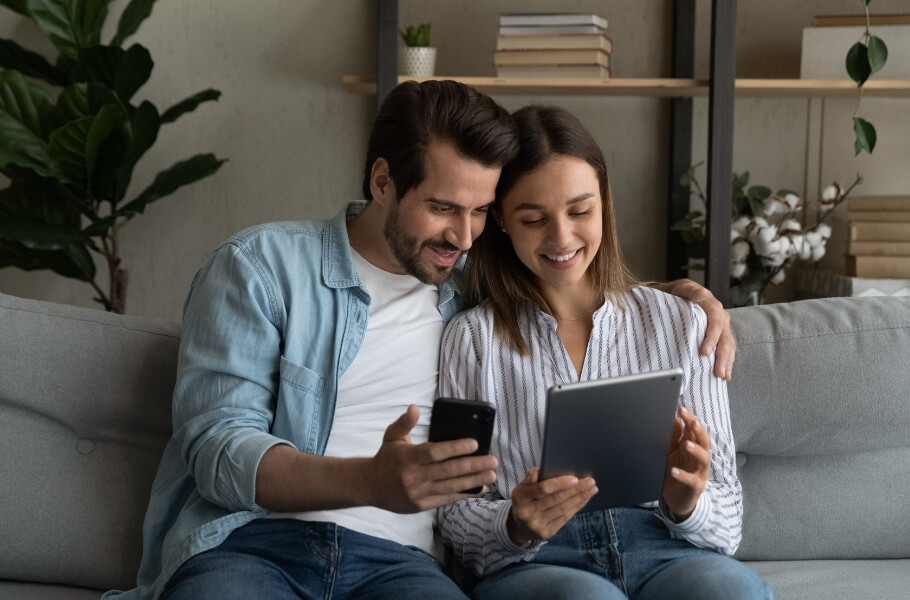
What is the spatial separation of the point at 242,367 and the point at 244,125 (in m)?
1.61

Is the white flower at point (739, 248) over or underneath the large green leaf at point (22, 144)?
underneath

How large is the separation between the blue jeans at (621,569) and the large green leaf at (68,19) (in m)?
1.91

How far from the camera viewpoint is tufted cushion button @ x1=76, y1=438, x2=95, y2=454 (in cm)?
152

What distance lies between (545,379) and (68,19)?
5.92ft

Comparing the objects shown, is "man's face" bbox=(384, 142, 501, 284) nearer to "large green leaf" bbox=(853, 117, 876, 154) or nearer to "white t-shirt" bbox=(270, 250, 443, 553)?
"white t-shirt" bbox=(270, 250, 443, 553)

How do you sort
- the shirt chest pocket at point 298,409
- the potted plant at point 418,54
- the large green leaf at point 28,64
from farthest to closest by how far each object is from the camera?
the large green leaf at point 28,64 < the potted plant at point 418,54 < the shirt chest pocket at point 298,409

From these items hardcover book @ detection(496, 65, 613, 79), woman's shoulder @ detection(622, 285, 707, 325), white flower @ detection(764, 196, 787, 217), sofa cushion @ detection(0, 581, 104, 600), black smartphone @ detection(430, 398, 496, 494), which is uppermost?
hardcover book @ detection(496, 65, 613, 79)

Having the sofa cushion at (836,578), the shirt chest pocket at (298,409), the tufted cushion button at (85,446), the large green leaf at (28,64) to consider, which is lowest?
the sofa cushion at (836,578)

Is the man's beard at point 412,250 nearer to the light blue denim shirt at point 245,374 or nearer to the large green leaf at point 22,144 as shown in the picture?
the light blue denim shirt at point 245,374

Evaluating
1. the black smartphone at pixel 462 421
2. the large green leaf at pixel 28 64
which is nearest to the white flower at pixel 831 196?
the black smartphone at pixel 462 421

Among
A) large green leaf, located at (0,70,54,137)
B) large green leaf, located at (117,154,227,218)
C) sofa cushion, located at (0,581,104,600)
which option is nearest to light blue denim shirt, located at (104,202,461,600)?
sofa cushion, located at (0,581,104,600)

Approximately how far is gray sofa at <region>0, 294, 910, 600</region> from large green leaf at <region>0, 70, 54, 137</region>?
1.02 meters

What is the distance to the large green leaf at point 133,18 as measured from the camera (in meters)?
2.49

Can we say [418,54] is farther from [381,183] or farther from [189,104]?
[381,183]
